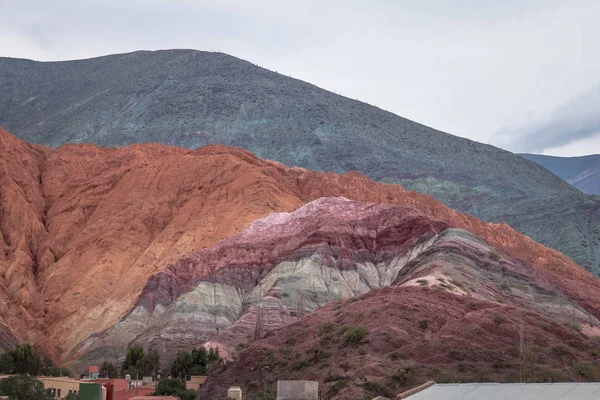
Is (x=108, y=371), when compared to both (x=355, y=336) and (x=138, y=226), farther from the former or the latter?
(x=138, y=226)

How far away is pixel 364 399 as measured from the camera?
5375cm

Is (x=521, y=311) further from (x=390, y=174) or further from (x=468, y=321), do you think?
(x=390, y=174)

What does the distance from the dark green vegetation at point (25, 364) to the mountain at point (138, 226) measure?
7.95 metres

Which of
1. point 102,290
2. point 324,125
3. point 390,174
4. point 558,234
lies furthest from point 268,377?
point 324,125

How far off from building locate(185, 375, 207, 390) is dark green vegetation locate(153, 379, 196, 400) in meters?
2.22

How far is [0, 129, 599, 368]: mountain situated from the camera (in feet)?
327

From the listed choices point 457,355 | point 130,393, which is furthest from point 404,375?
point 130,393

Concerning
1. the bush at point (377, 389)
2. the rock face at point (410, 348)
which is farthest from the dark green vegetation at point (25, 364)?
the bush at point (377, 389)

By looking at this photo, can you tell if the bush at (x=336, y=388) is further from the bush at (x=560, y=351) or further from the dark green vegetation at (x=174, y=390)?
the bush at (x=560, y=351)

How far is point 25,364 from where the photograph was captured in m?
84.1

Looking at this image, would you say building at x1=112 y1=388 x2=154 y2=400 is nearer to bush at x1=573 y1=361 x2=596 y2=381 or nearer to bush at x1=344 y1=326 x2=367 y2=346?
bush at x1=344 y1=326 x2=367 y2=346

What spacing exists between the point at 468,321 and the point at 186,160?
65438 mm

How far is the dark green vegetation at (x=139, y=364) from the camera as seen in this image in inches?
3191

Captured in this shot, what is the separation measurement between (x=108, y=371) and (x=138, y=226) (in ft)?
114
